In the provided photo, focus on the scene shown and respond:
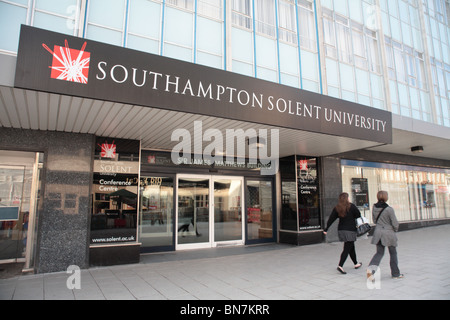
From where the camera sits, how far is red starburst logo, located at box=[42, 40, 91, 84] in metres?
4.14

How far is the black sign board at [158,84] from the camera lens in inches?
161

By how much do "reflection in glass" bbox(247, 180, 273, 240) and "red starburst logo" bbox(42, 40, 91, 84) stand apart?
22.0 ft

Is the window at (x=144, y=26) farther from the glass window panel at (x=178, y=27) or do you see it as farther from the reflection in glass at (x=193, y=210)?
the reflection in glass at (x=193, y=210)

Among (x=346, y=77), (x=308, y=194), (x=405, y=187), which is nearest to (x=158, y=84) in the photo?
(x=308, y=194)

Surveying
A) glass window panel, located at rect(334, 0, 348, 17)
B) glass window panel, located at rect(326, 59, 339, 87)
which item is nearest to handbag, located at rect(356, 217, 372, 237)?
glass window panel, located at rect(326, 59, 339, 87)

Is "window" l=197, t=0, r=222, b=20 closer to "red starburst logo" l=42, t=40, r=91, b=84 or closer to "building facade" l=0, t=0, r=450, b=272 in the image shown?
"building facade" l=0, t=0, r=450, b=272

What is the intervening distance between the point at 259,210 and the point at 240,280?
465 centimetres

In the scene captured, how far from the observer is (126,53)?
465 centimetres

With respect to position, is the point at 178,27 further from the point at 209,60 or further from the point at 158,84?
the point at 158,84

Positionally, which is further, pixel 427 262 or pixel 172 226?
pixel 172 226
